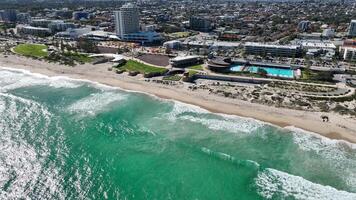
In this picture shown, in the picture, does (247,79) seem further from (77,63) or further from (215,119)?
(77,63)

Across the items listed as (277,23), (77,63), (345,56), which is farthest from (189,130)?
(277,23)

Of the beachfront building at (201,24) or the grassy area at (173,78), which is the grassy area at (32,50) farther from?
the beachfront building at (201,24)

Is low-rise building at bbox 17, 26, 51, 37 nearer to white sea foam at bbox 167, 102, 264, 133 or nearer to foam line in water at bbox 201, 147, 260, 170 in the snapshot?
white sea foam at bbox 167, 102, 264, 133

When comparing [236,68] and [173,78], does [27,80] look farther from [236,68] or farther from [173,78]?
[236,68]

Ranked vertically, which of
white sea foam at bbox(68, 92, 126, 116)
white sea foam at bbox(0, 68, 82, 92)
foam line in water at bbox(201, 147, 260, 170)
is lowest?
foam line in water at bbox(201, 147, 260, 170)

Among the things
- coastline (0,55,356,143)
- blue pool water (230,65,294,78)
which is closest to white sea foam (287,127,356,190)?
coastline (0,55,356,143)

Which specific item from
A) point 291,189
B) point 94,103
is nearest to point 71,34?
point 94,103
